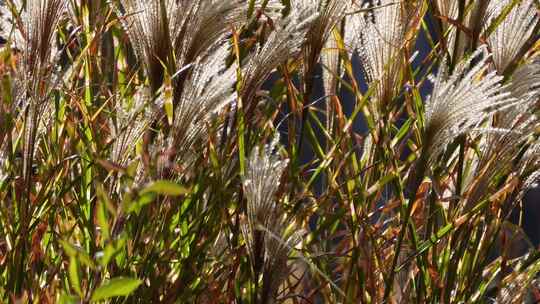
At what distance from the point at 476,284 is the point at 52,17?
514 millimetres

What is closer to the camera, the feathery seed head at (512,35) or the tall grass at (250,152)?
the tall grass at (250,152)

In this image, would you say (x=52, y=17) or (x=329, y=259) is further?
(x=329, y=259)

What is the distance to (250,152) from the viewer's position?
0.87 m

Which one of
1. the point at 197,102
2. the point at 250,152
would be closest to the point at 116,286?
the point at 197,102

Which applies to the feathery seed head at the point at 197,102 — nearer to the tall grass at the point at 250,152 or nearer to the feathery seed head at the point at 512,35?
the tall grass at the point at 250,152

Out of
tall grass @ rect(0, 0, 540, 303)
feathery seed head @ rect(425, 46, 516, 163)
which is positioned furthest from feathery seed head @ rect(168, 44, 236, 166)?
feathery seed head @ rect(425, 46, 516, 163)

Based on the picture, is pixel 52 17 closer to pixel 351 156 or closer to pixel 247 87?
pixel 247 87

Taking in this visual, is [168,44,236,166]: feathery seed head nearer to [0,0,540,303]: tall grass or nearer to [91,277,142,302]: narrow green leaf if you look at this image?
[0,0,540,303]: tall grass

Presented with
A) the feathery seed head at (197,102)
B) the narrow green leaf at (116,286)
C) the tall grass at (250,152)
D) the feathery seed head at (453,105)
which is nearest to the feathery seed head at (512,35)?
the tall grass at (250,152)

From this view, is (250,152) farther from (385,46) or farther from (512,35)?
(512,35)

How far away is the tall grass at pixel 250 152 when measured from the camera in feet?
2.35

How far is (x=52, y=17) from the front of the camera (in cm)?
72

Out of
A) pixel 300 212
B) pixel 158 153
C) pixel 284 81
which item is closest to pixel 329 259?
pixel 300 212

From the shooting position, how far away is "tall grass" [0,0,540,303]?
715mm
